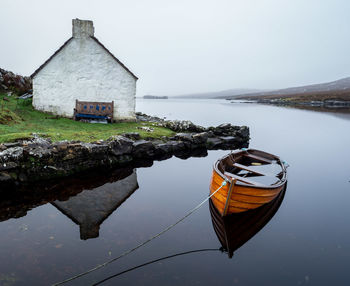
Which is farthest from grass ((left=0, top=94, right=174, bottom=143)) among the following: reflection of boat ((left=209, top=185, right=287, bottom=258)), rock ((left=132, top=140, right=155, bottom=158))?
reflection of boat ((left=209, top=185, right=287, bottom=258))

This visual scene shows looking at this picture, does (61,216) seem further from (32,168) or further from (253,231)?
(253,231)

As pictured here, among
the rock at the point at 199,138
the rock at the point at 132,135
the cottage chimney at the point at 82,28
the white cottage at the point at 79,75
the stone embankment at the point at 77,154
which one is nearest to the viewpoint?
the stone embankment at the point at 77,154

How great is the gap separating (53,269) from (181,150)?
49.6 feet

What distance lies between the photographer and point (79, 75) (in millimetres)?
22188

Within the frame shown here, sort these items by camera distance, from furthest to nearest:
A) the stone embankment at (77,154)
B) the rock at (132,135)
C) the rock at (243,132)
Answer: the rock at (243,132)
the rock at (132,135)
the stone embankment at (77,154)

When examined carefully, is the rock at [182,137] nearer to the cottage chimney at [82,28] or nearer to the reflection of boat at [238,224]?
the reflection of boat at [238,224]

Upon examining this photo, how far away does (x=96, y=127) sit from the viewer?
20.3 meters

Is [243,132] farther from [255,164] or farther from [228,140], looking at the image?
[255,164]

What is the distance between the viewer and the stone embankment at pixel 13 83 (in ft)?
92.7

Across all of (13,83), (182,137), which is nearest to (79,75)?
(182,137)

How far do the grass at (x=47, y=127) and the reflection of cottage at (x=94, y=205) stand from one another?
15.1ft

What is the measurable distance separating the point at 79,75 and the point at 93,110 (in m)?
3.46

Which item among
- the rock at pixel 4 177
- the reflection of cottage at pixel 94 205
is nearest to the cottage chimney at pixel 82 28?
the rock at pixel 4 177

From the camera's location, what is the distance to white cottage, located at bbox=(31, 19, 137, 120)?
21938 mm
